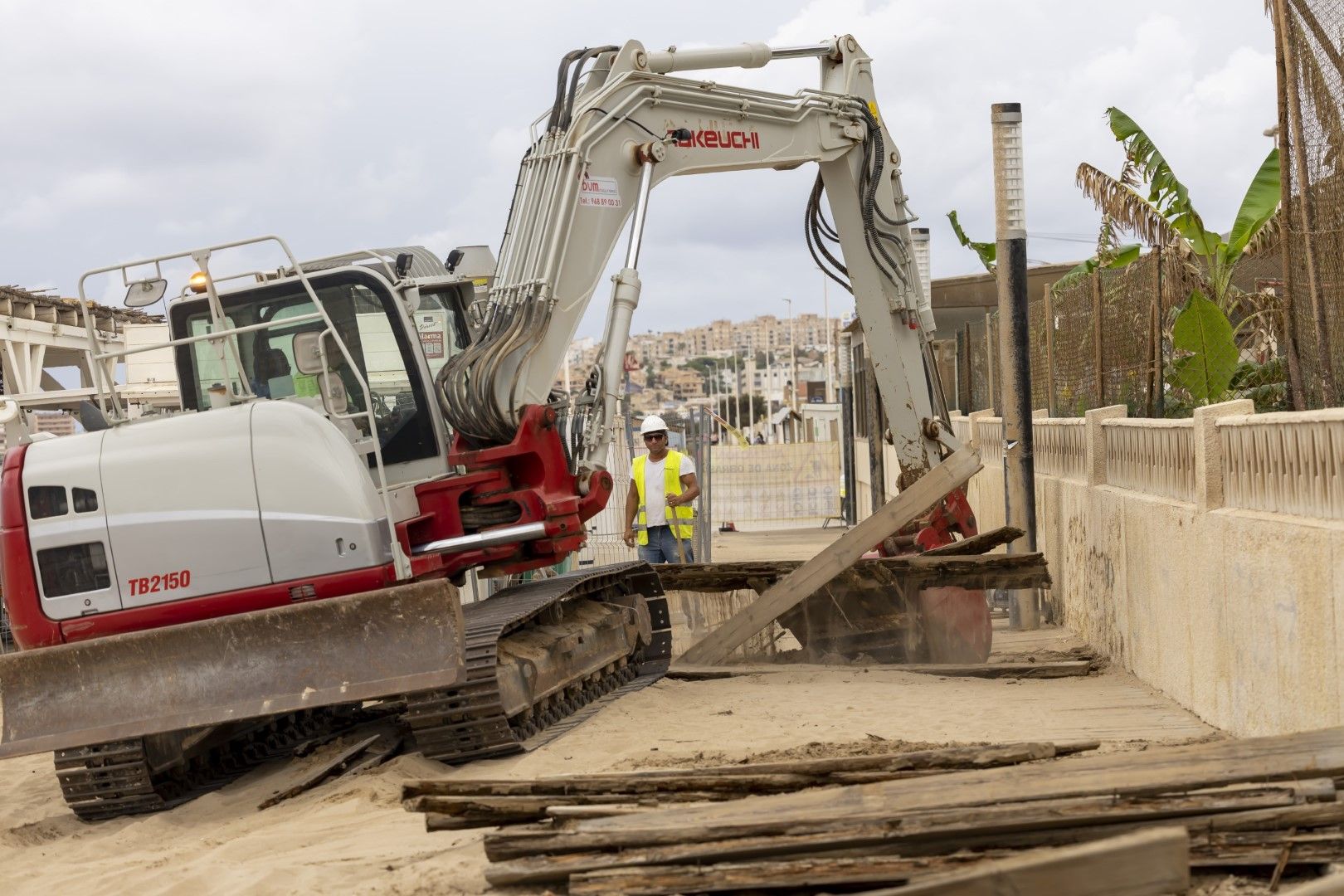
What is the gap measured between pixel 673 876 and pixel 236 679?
4043 millimetres

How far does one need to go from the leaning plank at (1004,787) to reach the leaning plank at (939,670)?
5323 millimetres

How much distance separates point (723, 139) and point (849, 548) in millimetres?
2936

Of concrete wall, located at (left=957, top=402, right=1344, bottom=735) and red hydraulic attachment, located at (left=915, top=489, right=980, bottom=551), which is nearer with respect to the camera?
concrete wall, located at (left=957, top=402, right=1344, bottom=735)

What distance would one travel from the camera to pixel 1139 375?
13180 mm

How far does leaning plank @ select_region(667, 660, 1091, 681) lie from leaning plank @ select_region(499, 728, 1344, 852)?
5.32 metres

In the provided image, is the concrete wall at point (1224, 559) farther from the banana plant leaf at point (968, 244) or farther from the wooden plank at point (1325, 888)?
the banana plant leaf at point (968, 244)

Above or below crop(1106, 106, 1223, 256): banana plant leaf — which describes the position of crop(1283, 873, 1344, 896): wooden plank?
below

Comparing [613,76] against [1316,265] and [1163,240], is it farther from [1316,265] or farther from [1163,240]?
[1163,240]

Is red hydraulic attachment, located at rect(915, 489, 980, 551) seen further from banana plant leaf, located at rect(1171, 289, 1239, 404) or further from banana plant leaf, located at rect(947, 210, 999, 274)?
banana plant leaf, located at rect(947, 210, 999, 274)

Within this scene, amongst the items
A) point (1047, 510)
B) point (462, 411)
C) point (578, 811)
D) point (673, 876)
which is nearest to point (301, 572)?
point (462, 411)

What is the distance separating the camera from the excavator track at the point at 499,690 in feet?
26.9

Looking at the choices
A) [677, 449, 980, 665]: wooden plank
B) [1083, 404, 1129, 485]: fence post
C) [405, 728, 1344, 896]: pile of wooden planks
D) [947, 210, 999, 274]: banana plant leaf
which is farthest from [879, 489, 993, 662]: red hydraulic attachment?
[947, 210, 999, 274]: banana plant leaf

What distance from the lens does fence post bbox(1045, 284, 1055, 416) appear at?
1499 centimetres

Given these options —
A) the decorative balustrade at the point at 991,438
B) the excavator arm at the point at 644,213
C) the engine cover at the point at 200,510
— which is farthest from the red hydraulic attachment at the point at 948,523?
the engine cover at the point at 200,510
